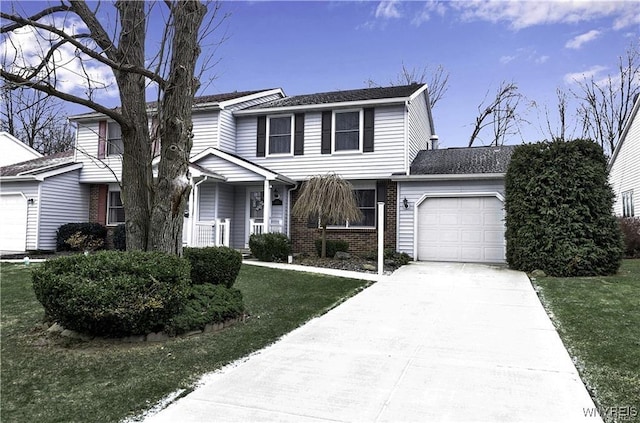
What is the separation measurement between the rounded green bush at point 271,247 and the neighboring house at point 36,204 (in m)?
9.41

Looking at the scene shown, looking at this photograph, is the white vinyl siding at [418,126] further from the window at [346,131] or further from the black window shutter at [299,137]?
the black window shutter at [299,137]

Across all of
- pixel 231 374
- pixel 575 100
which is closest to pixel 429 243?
pixel 231 374

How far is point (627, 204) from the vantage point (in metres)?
19.3

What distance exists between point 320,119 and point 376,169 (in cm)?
279

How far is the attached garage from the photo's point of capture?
14242mm

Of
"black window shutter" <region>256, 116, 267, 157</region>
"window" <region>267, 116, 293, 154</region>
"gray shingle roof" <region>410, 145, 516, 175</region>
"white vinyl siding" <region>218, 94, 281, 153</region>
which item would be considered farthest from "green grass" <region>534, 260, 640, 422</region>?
"white vinyl siding" <region>218, 94, 281, 153</region>

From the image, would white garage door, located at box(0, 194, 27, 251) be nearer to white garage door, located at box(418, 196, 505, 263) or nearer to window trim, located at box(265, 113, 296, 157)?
window trim, located at box(265, 113, 296, 157)

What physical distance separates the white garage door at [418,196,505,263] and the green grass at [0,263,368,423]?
7.72 m

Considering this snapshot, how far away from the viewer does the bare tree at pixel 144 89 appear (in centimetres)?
641

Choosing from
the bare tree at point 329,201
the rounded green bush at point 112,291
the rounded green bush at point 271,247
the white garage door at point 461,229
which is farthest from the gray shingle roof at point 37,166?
the white garage door at point 461,229

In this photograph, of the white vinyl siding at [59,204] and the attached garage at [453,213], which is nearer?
the attached garage at [453,213]

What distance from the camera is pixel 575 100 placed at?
31.5 metres

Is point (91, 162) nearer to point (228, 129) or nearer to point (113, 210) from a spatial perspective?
point (113, 210)

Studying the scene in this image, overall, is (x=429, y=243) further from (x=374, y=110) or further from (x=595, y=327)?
(x=595, y=327)
